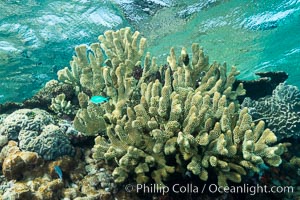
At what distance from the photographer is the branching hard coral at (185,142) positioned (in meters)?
3.97

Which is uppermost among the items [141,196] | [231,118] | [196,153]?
[231,118]

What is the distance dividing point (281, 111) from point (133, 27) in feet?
25.8

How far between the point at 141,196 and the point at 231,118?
1.97 metres

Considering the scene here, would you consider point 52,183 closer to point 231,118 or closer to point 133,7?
point 231,118

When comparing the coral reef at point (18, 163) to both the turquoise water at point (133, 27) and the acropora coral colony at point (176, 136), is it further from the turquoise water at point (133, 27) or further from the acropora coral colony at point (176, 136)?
the turquoise water at point (133, 27)

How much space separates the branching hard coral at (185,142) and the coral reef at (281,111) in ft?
10.6

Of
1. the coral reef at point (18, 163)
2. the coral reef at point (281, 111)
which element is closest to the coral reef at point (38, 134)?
the coral reef at point (18, 163)

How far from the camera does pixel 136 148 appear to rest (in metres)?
4.01

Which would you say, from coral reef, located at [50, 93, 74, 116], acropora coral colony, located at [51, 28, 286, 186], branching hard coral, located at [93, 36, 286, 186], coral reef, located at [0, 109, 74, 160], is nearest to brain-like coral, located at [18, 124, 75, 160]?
coral reef, located at [0, 109, 74, 160]

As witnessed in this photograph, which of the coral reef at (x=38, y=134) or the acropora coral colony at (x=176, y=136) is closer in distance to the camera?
the acropora coral colony at (x=176, y=136)

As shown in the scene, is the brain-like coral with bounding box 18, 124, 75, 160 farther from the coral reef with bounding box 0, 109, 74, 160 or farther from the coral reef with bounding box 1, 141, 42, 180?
the coral reef with bounding box 1, 141, 42, 180

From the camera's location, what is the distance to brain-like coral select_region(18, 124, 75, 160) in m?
4.71

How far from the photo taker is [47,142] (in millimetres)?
4754

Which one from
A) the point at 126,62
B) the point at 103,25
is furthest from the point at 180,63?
the point at 103,25
